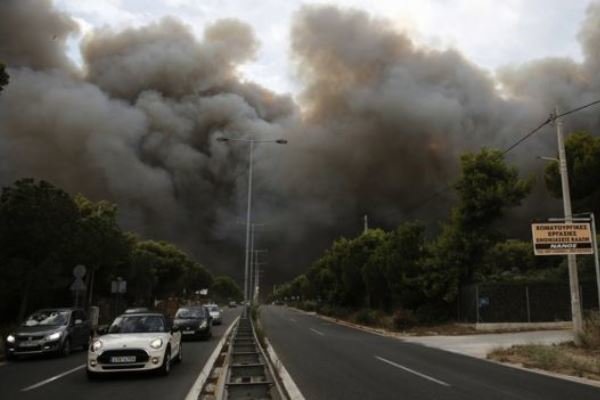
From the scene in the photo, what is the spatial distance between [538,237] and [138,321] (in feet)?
45.1

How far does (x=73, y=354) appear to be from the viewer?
64.7ft

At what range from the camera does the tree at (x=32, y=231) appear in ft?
84.8

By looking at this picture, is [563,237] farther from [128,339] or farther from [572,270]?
[128,339]

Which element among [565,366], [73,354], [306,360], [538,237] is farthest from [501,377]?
[73,354]

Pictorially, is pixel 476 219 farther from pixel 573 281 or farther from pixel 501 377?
pixel 501 377

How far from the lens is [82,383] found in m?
12.0

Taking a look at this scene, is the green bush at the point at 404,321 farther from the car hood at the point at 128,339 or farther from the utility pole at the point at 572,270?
the car hood at the point at 128,339

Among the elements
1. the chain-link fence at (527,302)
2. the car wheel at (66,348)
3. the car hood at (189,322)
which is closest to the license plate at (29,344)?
the car wheel at (66,348)

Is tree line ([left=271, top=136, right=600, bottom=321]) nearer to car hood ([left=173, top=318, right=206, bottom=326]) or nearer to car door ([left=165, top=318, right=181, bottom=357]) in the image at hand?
car hood ([left=173, top=318, right=206, bottom=326])

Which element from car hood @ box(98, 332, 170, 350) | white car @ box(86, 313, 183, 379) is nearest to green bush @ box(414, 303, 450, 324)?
white car @ box(86, 313, 183, 379)

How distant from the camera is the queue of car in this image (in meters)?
12.2

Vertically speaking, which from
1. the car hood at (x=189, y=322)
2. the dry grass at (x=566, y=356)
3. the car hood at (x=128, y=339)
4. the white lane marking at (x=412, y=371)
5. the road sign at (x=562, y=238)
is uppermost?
the road sign at (x=562, y=238)

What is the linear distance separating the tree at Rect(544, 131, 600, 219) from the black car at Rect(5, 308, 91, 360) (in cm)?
3372

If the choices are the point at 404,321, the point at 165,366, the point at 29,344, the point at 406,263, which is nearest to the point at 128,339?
the point at 165,366
